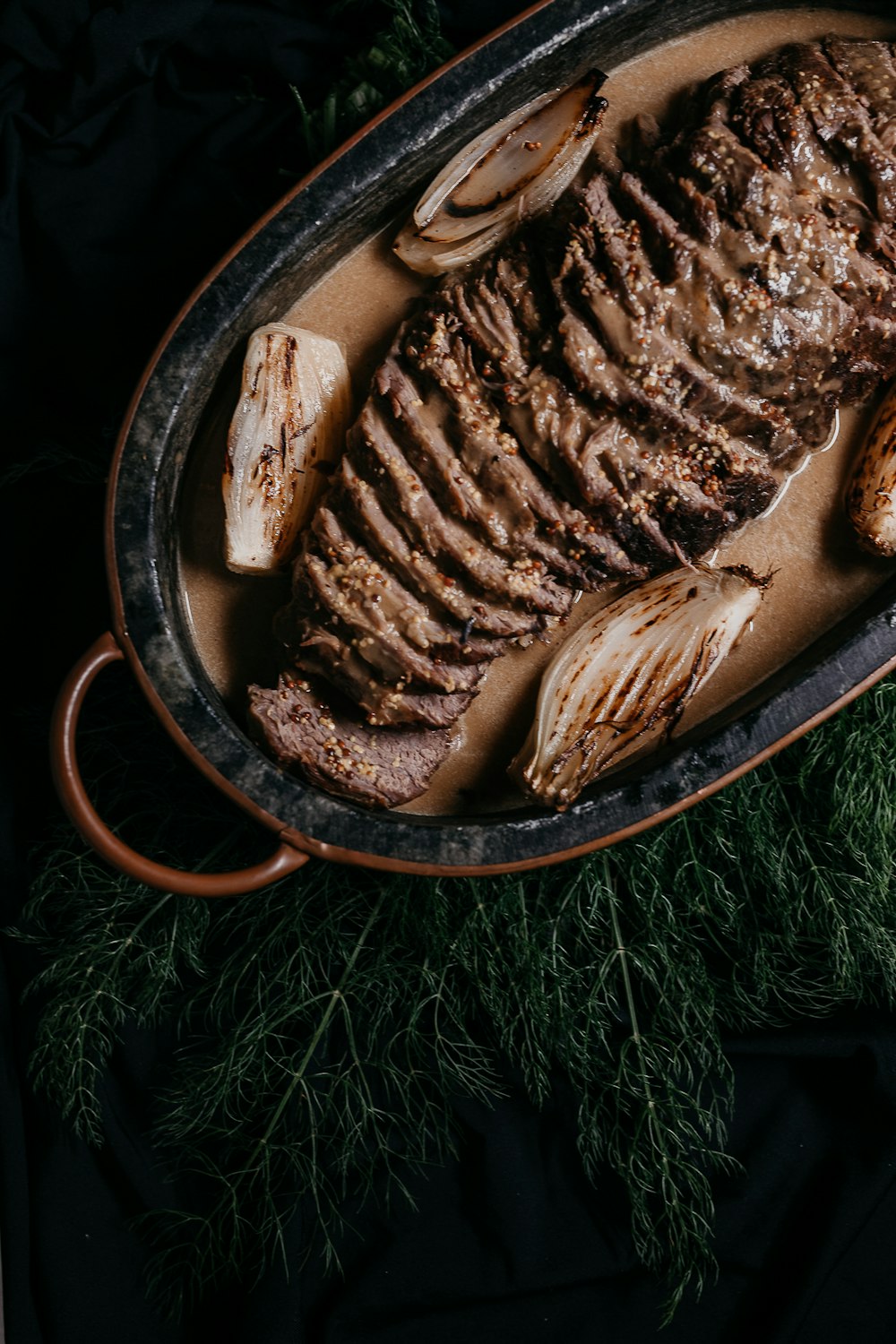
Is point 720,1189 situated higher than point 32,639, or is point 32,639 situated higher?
point 32,639

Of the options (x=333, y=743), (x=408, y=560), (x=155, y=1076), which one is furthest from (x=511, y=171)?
(x=155, y=1076)

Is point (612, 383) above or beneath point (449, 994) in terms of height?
above

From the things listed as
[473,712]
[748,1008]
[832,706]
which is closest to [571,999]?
[748,1008]

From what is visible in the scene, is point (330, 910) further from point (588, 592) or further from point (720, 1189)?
point (720, 1189)

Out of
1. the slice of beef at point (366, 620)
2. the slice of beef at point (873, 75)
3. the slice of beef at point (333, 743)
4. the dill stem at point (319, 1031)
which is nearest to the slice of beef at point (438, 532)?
the slice of beef at point (366, 620)

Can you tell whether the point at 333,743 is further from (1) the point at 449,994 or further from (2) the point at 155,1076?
(2) the point at 155,1076

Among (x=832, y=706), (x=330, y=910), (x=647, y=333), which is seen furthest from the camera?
(x=330, y=910)

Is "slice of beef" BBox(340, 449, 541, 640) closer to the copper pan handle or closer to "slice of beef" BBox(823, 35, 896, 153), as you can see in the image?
the copper pan handle
